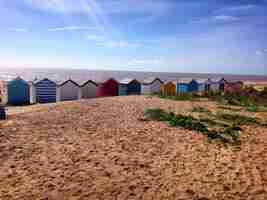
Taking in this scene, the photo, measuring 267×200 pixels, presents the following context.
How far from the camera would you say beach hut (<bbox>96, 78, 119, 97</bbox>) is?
2442 cm

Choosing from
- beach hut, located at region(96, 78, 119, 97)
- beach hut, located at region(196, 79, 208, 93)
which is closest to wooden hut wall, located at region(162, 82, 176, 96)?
beach hut, located at region(196, 79, 208, 93)

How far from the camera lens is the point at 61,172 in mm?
5703

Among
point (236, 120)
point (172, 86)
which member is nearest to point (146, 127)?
point (236, 120)

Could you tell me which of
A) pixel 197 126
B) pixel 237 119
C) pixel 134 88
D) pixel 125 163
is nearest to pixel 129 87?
pixel 134 88

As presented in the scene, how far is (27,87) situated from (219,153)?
59.4 feet

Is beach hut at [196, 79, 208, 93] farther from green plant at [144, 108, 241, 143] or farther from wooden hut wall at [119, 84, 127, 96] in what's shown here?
green plant at [144, 108, 241, 143]

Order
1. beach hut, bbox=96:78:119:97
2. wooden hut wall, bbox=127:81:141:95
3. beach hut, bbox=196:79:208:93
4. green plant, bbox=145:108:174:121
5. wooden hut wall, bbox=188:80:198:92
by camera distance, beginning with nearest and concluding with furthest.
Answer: green plant, bbox=145:108:174:121, beach hut, bbox=96:78:119:97, wooden hut wall, bbox=127:81:141:95, wooden hut wall, bbox=188:80:198:92, beach hut, bbox=196:79:208:93

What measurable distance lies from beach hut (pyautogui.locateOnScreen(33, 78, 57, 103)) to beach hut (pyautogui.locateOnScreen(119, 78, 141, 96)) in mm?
6540

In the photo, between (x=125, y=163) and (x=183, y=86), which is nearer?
(x=125, y=163)

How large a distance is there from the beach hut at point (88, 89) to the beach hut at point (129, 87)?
2.78 metres

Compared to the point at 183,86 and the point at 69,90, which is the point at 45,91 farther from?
the point at 183,86

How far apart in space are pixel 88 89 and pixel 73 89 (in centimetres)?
141

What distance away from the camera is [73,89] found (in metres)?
23.0

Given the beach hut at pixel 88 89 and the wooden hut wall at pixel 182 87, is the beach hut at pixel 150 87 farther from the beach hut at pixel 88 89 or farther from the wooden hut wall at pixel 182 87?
the beach hut at pixel 88 89
